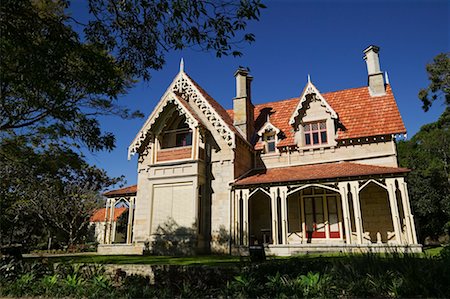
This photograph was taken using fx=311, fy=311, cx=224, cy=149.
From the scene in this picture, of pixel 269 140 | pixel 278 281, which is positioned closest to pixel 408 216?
pixel 269 140

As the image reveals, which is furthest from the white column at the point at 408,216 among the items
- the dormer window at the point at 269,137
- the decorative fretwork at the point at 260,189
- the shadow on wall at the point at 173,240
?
the shadow on wall at the point at 173,240

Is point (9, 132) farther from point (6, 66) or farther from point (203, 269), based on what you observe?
point (203, 269)

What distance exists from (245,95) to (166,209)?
9898mm

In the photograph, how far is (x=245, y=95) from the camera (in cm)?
2288

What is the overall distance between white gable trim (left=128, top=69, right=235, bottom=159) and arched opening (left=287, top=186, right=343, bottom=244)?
571 centimetres

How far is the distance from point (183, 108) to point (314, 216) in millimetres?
10795

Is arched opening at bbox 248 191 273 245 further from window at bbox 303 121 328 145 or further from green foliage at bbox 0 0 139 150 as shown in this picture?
green foliage at bbox 0 0 139 150

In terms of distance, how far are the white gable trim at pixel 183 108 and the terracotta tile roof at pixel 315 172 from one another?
2748 millimetres

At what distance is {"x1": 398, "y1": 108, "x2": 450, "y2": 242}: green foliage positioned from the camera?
28.5 m

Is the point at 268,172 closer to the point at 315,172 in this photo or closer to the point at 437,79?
the point at 315,172

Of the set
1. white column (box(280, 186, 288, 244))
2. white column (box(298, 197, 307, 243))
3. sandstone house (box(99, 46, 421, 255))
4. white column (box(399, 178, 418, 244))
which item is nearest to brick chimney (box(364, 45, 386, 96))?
sandstone house (box(99, 46, 421, 255))

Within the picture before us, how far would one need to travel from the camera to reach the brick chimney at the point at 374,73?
70.7 feet

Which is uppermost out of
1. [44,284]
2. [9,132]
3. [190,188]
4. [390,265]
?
[9,132]

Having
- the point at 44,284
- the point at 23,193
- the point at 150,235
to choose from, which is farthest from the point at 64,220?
the point at 44,284
